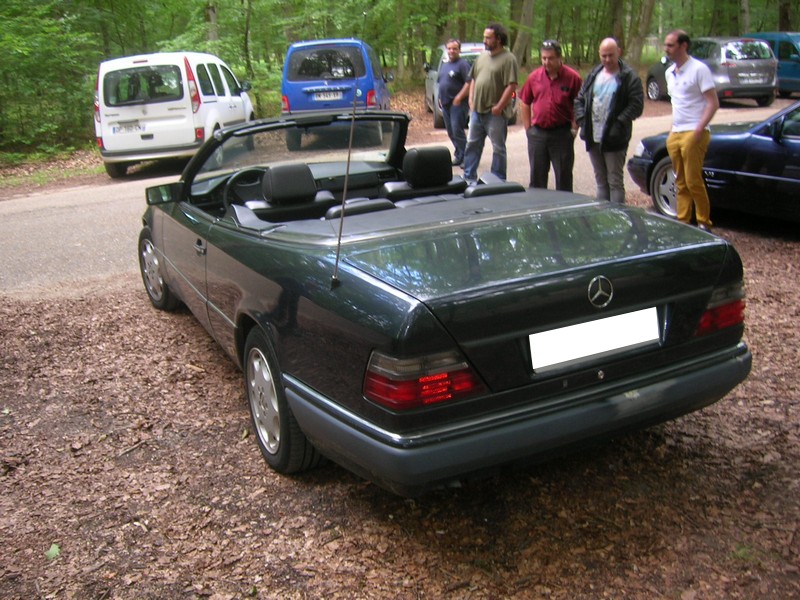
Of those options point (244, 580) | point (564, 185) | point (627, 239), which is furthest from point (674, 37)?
point (244, 580)

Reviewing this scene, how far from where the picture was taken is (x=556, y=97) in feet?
24.3

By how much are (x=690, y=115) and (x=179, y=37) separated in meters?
16.3

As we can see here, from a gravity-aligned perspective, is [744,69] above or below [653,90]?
above

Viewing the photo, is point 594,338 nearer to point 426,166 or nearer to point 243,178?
point 426,166

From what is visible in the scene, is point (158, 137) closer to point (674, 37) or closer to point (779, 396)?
point (674, 37)

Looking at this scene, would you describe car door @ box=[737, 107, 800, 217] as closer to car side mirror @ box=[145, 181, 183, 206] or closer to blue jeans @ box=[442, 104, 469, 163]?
blue jeans @ box=[442, 104, 469, 163]

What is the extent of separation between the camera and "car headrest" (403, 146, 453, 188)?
4191mm

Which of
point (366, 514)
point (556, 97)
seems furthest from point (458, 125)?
point (366, 514)

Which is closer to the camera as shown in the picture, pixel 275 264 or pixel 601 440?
pixel 601 440

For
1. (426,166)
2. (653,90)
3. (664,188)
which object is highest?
(426,166)

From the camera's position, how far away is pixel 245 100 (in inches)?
606

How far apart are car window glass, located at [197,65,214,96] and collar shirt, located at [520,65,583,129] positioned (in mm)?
7650

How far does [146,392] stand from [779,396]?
11.4ft

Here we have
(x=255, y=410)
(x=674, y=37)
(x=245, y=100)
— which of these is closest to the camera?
(x=255, y=410)
